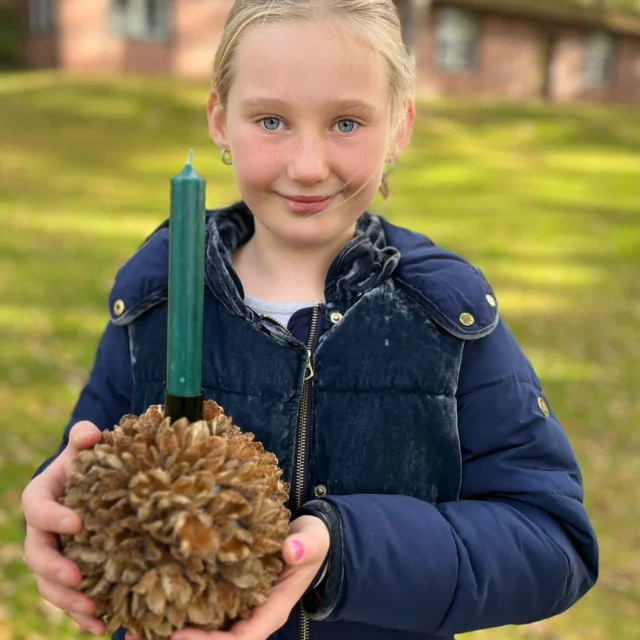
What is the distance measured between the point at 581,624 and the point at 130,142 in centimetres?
1456

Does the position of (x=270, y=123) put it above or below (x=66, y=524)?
above

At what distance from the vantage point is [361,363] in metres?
1.78

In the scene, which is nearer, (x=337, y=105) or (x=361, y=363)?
(x=337, y=105)

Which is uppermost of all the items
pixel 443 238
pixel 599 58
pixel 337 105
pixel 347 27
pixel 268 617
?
pixel 347 27

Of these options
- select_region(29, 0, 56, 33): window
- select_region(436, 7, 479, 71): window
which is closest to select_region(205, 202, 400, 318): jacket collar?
select_region(29, 0, 56, 33): window

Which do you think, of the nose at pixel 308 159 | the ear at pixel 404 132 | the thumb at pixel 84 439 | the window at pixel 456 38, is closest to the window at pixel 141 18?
the window at pixel 456 38

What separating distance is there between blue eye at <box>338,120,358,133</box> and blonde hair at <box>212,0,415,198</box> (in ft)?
0.50

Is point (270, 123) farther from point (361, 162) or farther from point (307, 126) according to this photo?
point (361, 162)

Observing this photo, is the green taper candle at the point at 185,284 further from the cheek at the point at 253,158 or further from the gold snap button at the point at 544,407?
the gold snap button at the point at 544,407

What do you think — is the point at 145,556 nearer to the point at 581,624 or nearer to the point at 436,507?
the point at 436,507

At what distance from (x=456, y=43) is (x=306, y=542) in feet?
92.6

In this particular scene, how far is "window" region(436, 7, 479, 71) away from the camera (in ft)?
89.2

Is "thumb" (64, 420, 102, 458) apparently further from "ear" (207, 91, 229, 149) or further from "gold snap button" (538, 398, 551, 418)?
"gold snap button" (538, 398, 551, 418)

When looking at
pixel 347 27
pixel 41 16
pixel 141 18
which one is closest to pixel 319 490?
pixel 347 27
